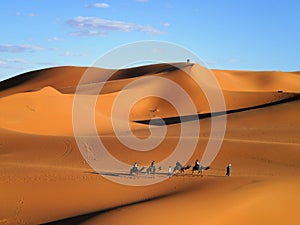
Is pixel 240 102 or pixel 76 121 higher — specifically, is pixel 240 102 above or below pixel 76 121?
above

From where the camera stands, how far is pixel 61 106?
3866 centimetres

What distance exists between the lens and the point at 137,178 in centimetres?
1773

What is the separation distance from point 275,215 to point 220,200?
Answer: 1465mm

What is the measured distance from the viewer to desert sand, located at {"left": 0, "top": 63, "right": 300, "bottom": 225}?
1317cm

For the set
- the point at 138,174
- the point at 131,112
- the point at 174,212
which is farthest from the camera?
the point at 131,112

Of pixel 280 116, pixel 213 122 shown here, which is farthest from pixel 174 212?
pixel 280 116

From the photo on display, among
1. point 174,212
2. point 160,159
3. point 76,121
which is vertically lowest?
point 174,212

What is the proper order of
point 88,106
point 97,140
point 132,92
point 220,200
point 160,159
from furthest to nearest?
point 132,92 < point 88,106 < point 97,140 < point 160,159 < point 220,200

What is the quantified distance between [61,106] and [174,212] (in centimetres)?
2705

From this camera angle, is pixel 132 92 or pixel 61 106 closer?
pixel 61 106

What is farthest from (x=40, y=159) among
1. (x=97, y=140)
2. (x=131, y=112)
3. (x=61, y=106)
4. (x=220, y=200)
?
(x=131, y=112)

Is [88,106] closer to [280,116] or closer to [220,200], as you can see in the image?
[280,116]

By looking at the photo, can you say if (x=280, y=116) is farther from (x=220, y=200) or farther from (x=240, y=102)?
(x=220, y=200)

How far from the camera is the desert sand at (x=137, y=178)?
13172 mm
